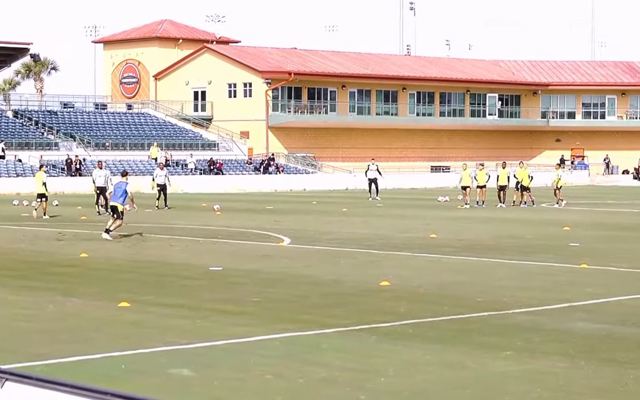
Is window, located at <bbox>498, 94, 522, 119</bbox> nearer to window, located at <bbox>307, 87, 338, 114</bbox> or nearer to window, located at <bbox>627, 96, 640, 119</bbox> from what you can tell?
window, located at <bbox>627, 96, 640, 119</bbox>

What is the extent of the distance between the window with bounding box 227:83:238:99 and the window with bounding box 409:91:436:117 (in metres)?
12.8

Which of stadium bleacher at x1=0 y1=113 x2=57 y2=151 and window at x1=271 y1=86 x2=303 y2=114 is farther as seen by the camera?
window at x1=271 y1=86 x2=303 y2=114

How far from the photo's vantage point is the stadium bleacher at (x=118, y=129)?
2672 inches

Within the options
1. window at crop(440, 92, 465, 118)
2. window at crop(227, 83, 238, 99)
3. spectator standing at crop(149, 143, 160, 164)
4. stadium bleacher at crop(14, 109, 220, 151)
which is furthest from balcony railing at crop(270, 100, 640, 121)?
spectator standing at crop(149, 143, 160, 164)

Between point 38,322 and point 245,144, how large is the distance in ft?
199

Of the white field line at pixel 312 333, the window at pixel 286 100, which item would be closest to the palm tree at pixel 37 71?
the window at pixel 286 100

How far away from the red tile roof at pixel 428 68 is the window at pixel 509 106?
140cm

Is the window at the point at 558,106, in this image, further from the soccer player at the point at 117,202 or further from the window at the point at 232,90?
the soccer player at the point at 117,202

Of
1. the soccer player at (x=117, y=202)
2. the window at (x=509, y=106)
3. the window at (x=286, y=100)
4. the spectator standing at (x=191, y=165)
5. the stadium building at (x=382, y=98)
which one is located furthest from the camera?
the window at (x=509, y=106)

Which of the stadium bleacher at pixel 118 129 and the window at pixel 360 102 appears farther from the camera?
the window at pixel 360 102

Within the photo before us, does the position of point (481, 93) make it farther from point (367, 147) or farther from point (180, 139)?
point (180, 139)

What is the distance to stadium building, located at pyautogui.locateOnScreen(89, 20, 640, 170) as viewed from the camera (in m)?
77.9

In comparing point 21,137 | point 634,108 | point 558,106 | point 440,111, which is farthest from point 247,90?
point 634,108

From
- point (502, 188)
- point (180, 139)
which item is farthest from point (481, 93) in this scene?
point (502, 188)
